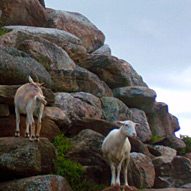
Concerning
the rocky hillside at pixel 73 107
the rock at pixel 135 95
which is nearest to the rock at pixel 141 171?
the rocky hillside at pixel 73 107

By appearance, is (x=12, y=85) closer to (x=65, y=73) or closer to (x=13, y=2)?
(x=65, y=73)

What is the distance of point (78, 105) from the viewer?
20.3 m

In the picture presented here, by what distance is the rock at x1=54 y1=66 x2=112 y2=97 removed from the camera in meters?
21.7

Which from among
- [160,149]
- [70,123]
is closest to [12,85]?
[70,123]

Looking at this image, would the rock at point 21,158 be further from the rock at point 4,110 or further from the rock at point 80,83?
the rock at point 80,83

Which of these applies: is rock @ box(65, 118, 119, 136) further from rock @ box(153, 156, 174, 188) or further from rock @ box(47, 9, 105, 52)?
rock @ box(47, 9, 105, 52)

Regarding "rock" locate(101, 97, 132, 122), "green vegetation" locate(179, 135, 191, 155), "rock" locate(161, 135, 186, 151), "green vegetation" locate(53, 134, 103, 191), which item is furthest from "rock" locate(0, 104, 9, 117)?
"green vegetation" locate(179, 135, 191, 155)

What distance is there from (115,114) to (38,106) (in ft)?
29.2

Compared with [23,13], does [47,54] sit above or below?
below

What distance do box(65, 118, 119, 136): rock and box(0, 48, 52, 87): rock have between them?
7.50 ft

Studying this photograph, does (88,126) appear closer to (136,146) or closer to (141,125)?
(136,146)

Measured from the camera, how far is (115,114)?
73.8ft

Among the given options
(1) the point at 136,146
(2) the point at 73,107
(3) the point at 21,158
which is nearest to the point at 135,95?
(2) the point at 73,107

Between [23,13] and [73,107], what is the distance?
1056 centimetres
